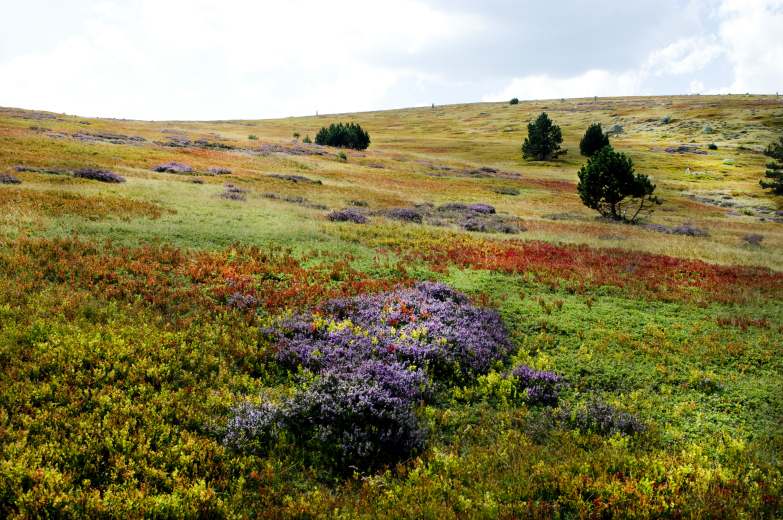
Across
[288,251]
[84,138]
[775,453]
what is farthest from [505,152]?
[775,453]

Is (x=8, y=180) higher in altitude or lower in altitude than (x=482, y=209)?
higher

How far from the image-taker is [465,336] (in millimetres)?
11258

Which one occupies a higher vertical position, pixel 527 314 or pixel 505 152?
pixel 505 152

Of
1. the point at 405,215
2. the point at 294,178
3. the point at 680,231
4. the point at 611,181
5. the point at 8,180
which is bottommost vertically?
the point at 680,231

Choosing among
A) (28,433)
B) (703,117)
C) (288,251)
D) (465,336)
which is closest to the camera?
(28,433)

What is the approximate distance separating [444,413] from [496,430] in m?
1.00

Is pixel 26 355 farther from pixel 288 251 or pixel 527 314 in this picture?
pixel 527 314

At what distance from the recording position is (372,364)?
9.47 m

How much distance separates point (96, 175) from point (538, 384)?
30307 millimetres

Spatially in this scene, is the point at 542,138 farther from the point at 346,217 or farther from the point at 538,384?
the point at 538,384

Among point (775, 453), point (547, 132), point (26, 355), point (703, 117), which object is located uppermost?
point (703, 117)

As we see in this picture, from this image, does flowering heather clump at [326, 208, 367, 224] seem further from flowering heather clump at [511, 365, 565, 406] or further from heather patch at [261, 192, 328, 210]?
flowering heather clump at [511, 365, 565, 406]

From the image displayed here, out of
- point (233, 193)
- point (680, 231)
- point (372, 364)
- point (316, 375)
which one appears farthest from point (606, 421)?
point (680, 231)

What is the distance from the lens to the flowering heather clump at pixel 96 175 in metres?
28.2
